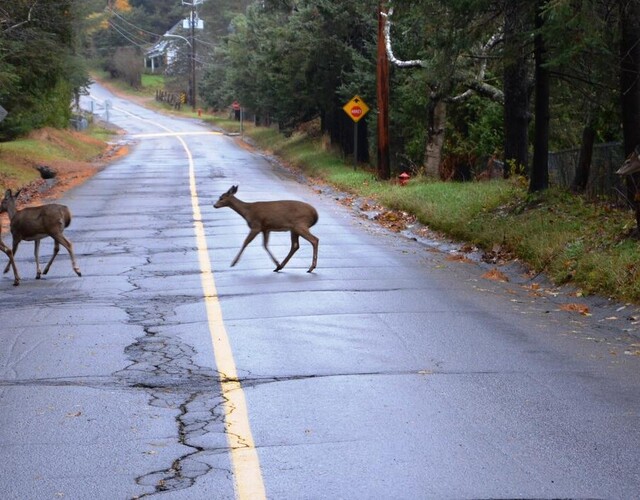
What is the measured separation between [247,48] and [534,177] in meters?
48.0

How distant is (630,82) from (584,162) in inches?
179

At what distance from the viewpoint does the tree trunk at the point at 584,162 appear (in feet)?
69.7

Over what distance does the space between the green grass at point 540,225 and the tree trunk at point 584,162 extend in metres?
1.12

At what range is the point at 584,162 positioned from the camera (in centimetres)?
2166

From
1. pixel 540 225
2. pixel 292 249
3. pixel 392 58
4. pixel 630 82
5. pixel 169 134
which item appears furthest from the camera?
pixel 169 134

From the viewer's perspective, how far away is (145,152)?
191ft

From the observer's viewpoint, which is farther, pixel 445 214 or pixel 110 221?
pixel 110 221

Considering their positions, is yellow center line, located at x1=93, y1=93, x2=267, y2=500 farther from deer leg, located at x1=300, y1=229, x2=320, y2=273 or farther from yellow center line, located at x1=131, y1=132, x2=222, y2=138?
yellow center line, located at x1=131, y1=132, x2=222, y2=138

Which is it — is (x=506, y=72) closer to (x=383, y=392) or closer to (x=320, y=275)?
(x=320, y=275)

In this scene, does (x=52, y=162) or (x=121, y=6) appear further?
(x=121, y=6)

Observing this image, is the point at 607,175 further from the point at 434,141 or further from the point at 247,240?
the point at 434,141

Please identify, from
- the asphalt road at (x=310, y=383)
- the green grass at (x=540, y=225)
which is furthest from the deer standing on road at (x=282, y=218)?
the green grass at (x=540, y=225)

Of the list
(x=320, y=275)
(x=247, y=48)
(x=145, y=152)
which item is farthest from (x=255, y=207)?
(x=247, y=48)

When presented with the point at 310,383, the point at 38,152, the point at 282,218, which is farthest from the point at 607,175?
the point at 38,152
